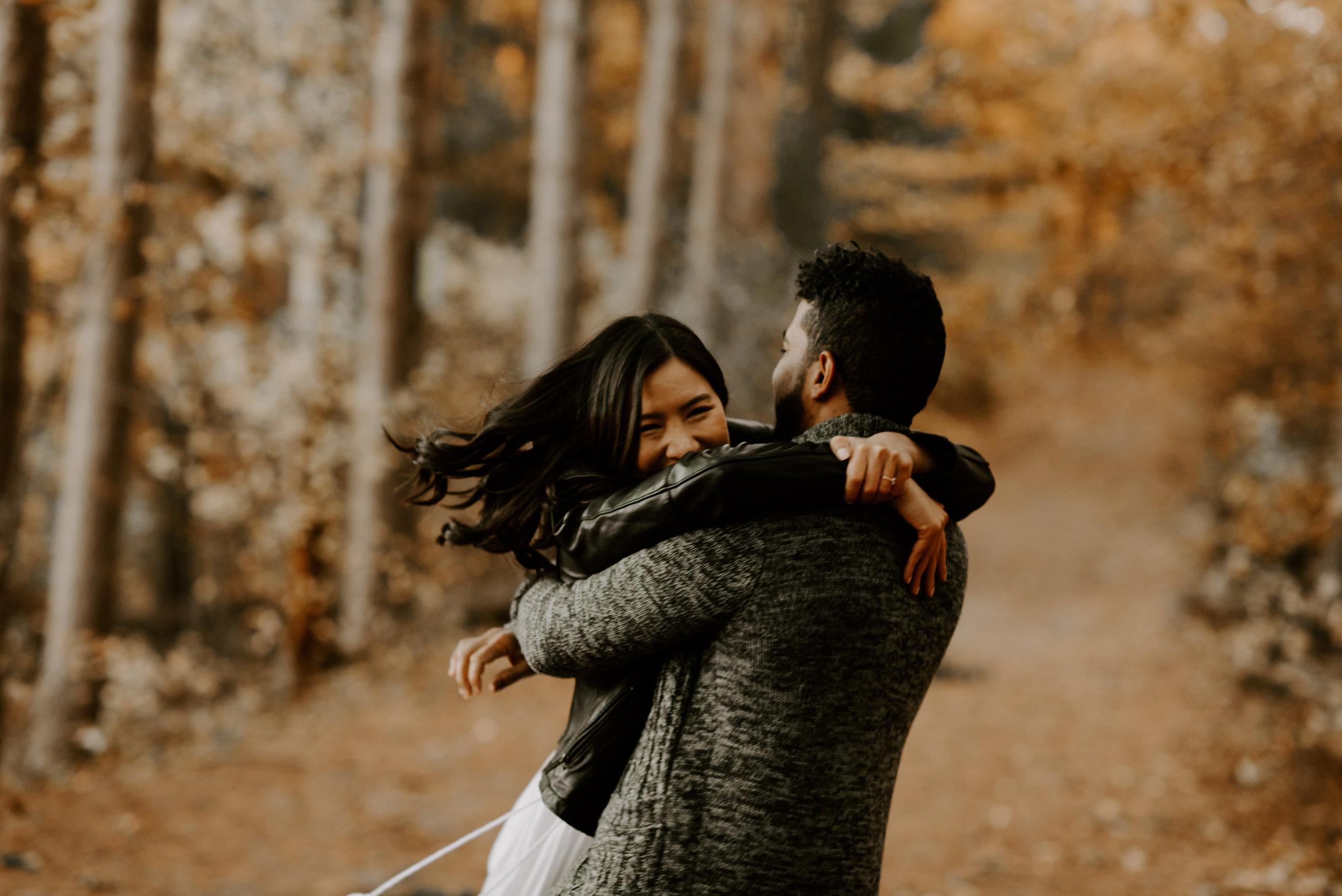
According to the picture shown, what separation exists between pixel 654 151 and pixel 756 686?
10.3 m

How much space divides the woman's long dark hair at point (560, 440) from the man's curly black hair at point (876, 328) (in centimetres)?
33

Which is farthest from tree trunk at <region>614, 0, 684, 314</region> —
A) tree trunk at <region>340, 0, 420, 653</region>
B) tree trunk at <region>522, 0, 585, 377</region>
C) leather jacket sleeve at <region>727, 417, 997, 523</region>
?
leather jacket sleeve at <region>727, 417, 997, 523</region>

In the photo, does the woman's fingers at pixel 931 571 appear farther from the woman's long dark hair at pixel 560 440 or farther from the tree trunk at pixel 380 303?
the tree trunk at pixel 380 303

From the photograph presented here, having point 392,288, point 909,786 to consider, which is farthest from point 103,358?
point 909,786

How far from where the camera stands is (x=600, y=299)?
1259 cm

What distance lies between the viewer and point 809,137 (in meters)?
17.9

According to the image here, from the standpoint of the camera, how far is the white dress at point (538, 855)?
206cm

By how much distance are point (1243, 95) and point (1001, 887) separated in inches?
192

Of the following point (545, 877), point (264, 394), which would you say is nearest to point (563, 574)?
point (545, 877)

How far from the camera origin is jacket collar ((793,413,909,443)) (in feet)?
5.75

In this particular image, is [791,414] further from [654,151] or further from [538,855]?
[654,151]

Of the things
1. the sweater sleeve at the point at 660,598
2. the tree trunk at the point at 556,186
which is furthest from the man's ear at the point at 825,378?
the tree trunk at the point at 556,186

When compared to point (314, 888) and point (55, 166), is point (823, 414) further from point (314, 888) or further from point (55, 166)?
point (55, 166)

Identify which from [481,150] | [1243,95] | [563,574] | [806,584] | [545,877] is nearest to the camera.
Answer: [806,584]
